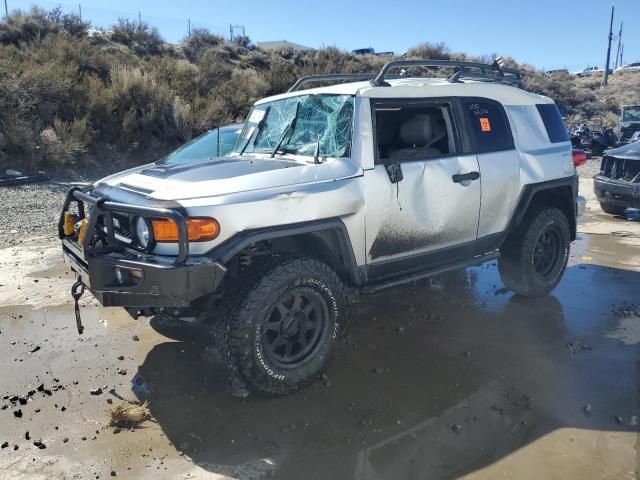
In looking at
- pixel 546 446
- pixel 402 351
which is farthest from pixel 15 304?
pixel 546 446

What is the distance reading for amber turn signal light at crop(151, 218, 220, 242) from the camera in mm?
3281

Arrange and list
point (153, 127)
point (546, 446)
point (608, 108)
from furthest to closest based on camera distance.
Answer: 1. point (608, 108)
2. point (153, 127)
3. point (546, 446)

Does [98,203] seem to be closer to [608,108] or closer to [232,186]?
[232,186]

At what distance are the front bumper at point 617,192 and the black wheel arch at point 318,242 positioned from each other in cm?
654

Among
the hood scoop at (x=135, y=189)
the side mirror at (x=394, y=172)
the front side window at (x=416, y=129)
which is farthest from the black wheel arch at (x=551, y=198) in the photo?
the hood scoop at (x=135, y=189)

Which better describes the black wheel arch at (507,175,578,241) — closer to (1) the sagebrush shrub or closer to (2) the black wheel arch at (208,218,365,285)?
(2) the black wheel arch at (208,218,365,285)

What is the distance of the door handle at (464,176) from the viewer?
4.47m

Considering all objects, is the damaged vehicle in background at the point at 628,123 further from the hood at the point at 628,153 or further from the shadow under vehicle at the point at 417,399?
the shadow under vehicle at the point at 417,399

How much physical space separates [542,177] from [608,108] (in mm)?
35491

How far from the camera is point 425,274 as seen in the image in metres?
4.49

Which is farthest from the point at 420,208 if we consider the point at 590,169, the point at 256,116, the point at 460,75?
the point at 590,169

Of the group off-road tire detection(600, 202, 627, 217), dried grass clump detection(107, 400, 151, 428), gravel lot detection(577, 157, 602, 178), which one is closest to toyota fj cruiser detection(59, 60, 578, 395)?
dried grass clump detection(107, 400, 151, 428)

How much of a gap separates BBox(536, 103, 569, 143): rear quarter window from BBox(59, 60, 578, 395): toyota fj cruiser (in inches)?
0.7

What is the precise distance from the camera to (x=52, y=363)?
13.8 ft
